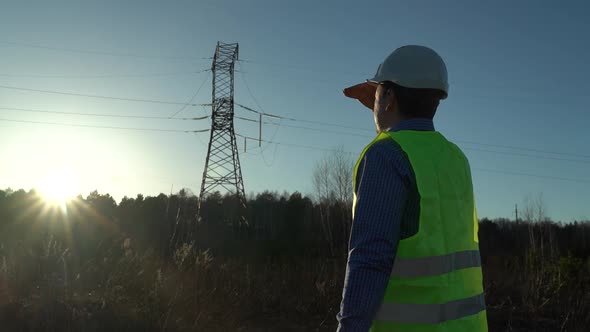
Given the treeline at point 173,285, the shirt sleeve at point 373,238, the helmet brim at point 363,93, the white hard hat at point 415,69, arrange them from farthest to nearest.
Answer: the treeline at point 173,285, the helmet brim at point 363,93, the white hard hat at point 415,69, the shirt sleeve at point 373,238

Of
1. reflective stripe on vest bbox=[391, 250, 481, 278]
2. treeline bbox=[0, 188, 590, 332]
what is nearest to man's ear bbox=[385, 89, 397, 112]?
reflective stripe on vest bbox=[391, 250, 481, 278]

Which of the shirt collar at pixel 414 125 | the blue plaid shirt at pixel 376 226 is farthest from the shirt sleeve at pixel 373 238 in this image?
the shirt collar at pixel 414 125

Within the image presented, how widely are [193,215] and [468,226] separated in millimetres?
7235

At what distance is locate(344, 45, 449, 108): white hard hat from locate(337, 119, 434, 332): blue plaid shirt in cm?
29

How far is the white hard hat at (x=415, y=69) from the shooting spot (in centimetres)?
205

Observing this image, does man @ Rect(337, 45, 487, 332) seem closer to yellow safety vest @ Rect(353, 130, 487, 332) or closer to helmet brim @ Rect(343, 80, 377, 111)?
yellow safety vest @ Rect(353, 130, 487, 332)

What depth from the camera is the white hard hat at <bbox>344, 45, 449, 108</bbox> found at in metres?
2.05

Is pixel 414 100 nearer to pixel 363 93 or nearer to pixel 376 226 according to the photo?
pixel 363 93

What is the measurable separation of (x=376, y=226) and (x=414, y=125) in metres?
0.47

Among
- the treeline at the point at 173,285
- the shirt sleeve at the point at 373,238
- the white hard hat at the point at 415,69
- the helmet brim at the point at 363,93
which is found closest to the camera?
the shirt sleeve at the point at 373,238

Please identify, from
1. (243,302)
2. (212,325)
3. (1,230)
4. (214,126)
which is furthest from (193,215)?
(214,126)

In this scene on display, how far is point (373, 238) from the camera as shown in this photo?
5.87ft

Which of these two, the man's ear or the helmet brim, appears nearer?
the man's ear

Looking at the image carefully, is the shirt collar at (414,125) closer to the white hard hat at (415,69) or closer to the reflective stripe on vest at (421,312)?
the white hard hat at (415,69)
